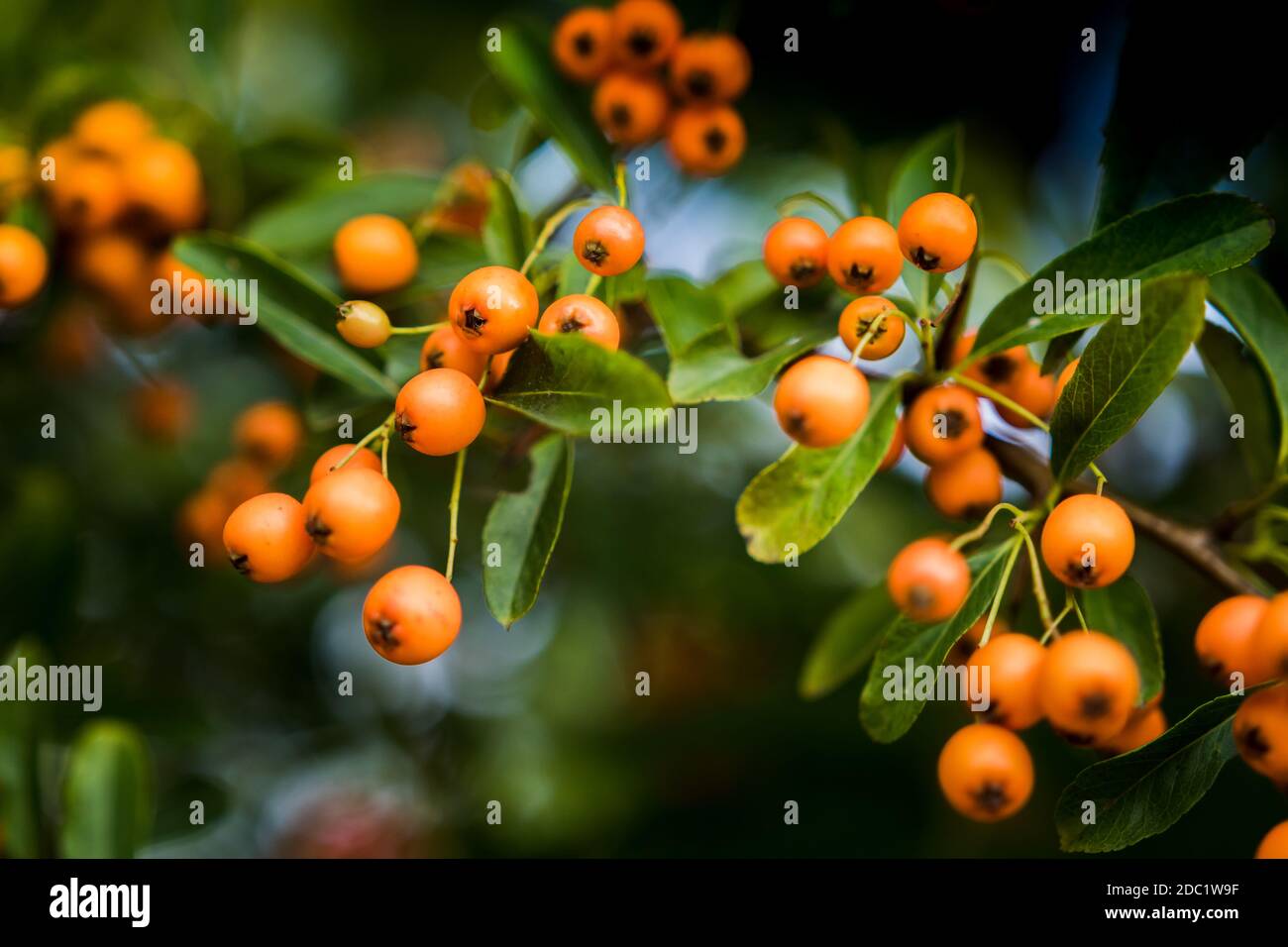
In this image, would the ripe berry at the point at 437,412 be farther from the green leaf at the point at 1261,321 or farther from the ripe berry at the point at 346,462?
the green leaf at the point at 1261,321

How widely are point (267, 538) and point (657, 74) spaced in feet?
4.03

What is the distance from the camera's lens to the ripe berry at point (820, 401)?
1.20 m

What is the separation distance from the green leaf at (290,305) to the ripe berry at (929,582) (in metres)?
0.90

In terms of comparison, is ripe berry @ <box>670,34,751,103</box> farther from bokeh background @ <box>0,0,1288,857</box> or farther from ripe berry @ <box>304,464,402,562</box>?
ripe berry @ <box>304,464,402,562</box>

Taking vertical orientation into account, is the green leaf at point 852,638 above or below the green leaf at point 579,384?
below

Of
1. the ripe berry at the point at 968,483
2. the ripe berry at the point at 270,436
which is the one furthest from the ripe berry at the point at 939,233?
the ripe berry at the point at 270,436

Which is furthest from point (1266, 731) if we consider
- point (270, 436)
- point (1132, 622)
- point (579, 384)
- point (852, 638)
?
point (270, 436)

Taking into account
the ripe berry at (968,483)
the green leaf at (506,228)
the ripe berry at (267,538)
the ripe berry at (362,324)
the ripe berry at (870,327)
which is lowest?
the ripe berry at (267,538)

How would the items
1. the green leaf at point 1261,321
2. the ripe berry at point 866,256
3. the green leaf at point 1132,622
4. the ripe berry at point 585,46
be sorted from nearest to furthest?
1. the ripe berry at point 866,256
2. the green leaf at point 1132,622
3. the green leaf at point 1261,321
4. the ripe berry at point 585,46

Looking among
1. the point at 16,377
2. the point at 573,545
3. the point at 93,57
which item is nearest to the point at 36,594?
the point at 16,377

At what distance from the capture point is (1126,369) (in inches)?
50.0

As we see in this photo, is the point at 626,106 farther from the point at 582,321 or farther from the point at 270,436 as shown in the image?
the point at 270,436

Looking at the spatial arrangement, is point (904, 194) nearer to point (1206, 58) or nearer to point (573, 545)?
point (1206, 58)

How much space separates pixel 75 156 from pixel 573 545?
192 centimetres
